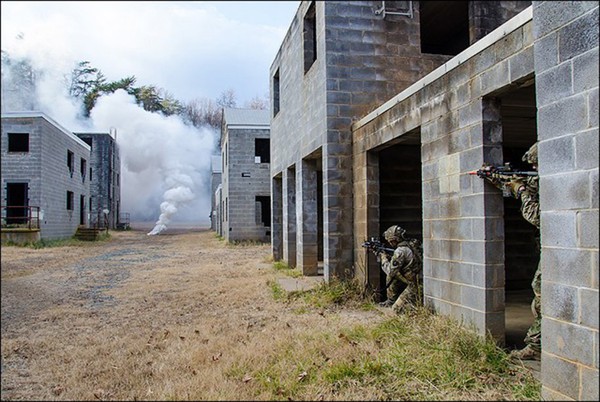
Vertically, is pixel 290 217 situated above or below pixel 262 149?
below

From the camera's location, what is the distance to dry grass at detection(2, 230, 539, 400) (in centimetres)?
325

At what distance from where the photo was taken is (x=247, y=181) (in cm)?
2125

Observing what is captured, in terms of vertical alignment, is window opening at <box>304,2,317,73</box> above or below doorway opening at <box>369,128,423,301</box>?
above

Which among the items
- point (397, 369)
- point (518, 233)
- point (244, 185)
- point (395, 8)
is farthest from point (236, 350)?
point (244, 185)

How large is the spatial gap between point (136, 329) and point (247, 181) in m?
16.1

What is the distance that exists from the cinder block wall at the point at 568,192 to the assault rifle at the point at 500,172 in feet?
3.30

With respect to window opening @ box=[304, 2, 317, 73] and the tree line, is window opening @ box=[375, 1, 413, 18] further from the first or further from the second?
the tree line

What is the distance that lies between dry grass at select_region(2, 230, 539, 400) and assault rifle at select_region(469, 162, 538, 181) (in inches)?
58.7

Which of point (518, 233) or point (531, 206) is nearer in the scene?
point (531, 206)

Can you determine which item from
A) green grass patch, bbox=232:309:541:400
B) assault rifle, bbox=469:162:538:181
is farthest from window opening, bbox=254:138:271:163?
assault rifle, bbox=469:162:538:181

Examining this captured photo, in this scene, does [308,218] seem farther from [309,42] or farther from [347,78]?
[309,42]

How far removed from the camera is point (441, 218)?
191 inches

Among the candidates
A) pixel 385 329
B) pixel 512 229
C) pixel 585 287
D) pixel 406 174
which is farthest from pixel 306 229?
pixel 585 287

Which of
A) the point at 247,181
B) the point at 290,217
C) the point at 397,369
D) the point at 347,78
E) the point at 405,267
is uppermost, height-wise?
the point at 347,78
